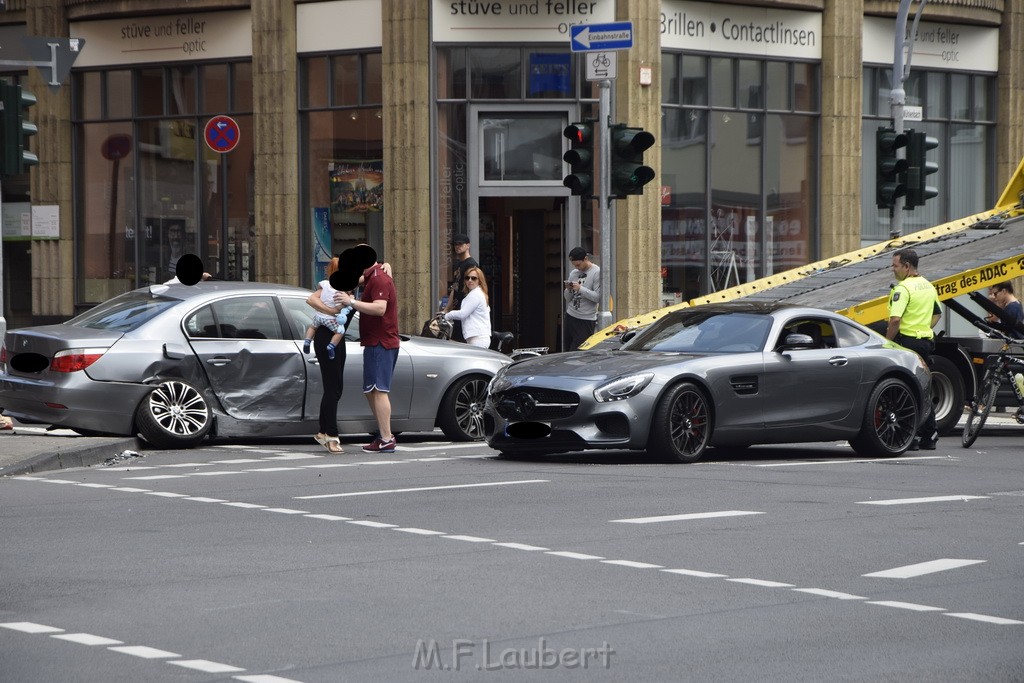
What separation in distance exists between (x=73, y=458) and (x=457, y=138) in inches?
485

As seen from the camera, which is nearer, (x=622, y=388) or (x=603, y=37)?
(x=622, y=388)

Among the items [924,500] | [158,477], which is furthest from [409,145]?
[924,500]

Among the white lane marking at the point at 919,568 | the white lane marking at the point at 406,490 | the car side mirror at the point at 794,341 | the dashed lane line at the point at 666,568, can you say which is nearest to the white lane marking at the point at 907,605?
the dashed lane line at the point at 666,568

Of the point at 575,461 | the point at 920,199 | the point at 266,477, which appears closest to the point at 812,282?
the point at 920,199

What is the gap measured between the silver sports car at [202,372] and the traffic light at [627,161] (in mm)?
3498

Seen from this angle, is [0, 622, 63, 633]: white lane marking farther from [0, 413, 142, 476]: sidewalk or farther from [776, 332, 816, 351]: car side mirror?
[776, 332, 816, 351]: car side mirror

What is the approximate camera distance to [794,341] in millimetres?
13188

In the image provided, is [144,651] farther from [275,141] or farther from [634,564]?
[275,141]

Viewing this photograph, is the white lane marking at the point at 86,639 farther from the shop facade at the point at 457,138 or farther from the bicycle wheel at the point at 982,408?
the shop facade at the point at 457,138

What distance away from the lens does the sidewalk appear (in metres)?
11.9

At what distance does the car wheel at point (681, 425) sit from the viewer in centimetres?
1241

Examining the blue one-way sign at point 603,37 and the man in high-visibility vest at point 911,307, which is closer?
Answer: the man in high-visibility vest at point 911,307

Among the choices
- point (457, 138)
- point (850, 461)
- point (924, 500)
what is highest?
point (457, 138)

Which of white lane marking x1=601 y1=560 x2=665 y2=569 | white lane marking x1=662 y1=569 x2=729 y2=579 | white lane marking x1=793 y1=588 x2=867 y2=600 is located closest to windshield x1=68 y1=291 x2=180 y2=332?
white lane marking x1=601 y1=560 x2=665 y2=569
